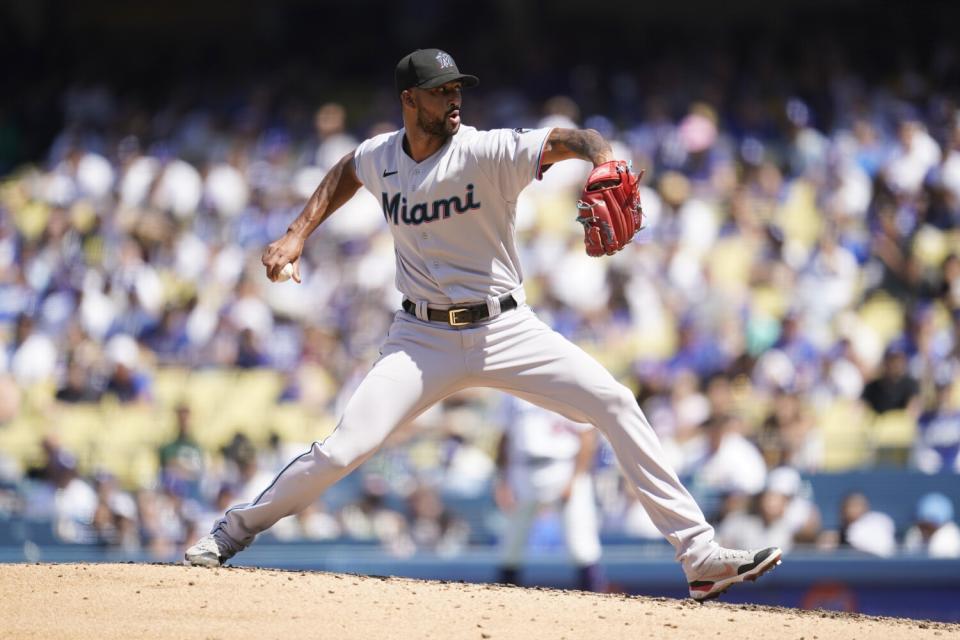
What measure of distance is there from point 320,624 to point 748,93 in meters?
9.43

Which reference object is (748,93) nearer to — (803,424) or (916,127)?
(916,127)

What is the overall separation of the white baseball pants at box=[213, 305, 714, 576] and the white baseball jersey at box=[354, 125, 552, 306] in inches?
6.2

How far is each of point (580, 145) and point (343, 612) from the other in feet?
5.67

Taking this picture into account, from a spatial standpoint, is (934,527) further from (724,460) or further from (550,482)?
(550,482)

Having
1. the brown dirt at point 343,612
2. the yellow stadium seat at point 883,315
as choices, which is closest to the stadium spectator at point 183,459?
the brown dirt at point 343,612

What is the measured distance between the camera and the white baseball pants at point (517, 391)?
4688mm

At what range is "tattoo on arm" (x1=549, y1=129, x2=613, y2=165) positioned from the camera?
4480 mm

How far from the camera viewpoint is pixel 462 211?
15.4ft

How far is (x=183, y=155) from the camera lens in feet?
44.4

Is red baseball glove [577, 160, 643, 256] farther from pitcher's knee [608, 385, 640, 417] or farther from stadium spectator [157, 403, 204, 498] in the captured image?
stadium spectator [157, 403, 204, 498]

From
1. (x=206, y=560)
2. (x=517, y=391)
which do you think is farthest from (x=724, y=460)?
(x=206, y=560)

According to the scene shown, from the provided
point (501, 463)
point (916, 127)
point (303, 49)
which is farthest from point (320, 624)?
point (303, 49)

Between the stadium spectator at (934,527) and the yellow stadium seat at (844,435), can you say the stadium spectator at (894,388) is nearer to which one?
the yellow stadium seat at (844,435)

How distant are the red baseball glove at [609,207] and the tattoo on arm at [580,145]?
0.20 feet
